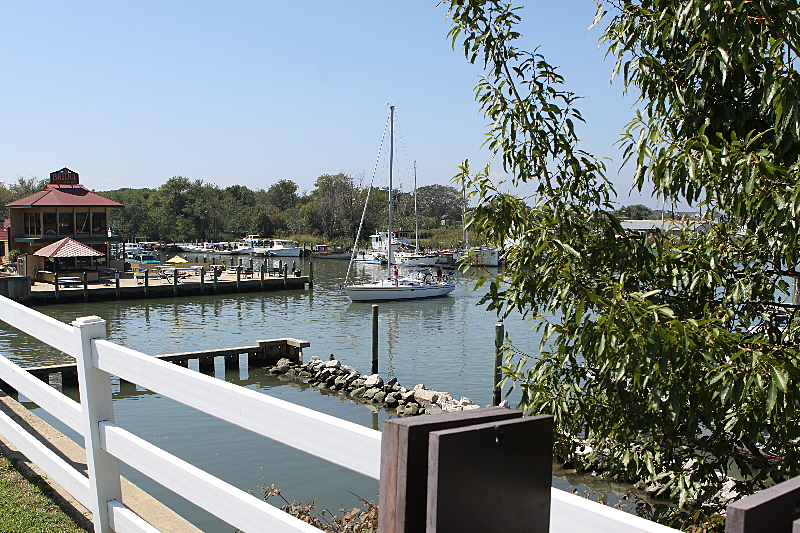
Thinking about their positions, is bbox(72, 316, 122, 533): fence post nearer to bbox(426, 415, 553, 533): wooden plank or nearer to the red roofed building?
bbox(426, 415, 553, 533): wooden plank

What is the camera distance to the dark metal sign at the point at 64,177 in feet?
188

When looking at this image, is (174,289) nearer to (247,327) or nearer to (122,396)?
(247,327)

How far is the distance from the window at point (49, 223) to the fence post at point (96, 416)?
52.9 m

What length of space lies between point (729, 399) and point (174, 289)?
44291 millimetres

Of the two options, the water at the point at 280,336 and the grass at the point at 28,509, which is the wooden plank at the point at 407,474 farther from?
the water at the point at 280,336

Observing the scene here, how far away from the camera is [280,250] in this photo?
95188mm

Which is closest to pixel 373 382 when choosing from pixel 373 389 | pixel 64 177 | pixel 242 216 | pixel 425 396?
pixel 373 389

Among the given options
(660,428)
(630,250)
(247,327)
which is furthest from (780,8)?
(247,327)

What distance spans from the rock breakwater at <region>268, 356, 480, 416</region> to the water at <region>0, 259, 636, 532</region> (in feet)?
1.64

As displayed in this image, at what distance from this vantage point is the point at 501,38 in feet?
16.8

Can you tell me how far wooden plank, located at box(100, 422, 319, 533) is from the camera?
2.17 m

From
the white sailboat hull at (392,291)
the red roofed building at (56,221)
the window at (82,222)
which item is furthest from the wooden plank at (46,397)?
the window at (82,222)

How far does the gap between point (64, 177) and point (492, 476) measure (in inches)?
2485

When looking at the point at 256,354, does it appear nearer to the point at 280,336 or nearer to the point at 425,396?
the point at 425,396
